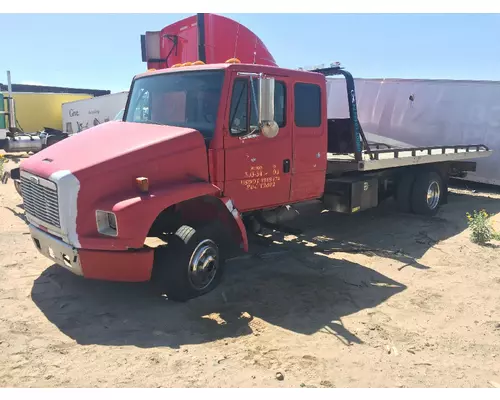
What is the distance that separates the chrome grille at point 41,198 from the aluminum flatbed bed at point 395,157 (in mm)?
3856

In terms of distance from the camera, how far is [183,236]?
4.53 m

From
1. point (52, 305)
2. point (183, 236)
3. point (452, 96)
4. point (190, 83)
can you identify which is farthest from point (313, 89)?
point (452, 96)

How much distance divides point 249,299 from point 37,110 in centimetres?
3378

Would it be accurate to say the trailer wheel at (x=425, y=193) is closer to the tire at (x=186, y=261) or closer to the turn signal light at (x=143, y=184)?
the tire at (x=186, y=261)

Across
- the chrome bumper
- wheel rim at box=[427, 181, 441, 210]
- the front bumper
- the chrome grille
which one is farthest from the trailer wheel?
the chrome grille

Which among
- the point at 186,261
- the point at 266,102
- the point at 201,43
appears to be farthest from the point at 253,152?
the point at 201,43

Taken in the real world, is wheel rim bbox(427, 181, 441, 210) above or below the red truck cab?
below

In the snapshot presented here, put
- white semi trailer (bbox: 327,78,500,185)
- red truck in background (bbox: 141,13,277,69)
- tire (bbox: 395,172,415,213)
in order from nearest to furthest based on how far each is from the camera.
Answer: red truck in background (bbox: 141,13,277,69) → tire (bbox: 395,172,415,213) → white semi trailer (bbox: 327,78,500,185)

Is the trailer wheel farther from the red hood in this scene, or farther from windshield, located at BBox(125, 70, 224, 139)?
the red hood

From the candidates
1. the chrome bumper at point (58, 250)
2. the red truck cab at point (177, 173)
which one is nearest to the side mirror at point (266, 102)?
the red truck cab at point (177, 173)

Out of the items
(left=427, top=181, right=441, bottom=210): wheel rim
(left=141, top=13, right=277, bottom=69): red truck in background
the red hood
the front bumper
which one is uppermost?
(left=141, top=13, right=277, bottom=69): red truck in background

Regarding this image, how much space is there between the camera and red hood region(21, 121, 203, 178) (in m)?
4.23

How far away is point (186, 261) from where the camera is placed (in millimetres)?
4465

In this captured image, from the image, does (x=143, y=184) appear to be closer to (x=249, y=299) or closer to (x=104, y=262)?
(x=104, y=262)
